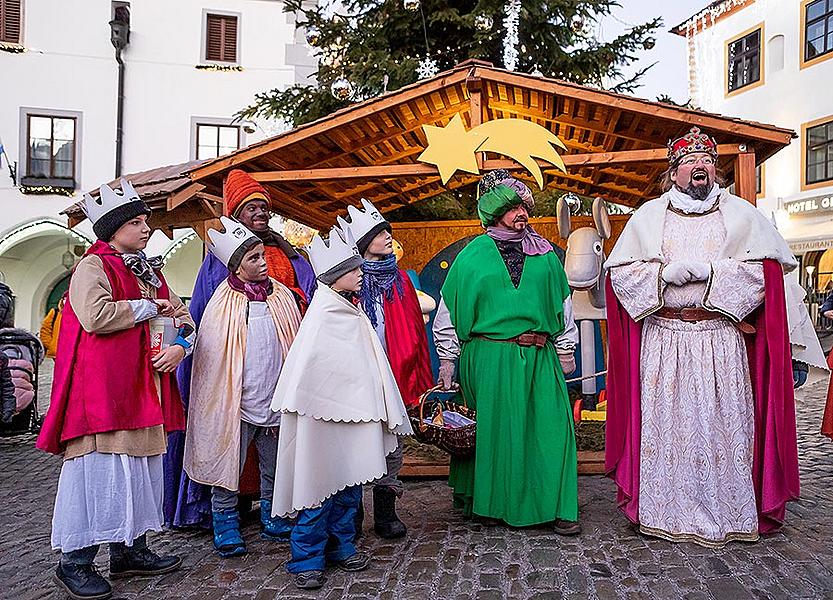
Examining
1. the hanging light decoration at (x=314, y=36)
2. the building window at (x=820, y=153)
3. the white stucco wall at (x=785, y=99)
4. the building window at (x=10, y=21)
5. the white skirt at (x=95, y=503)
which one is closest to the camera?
the white skirt at (x=95, y=503)

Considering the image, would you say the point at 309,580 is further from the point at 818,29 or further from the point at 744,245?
the point at 818,29

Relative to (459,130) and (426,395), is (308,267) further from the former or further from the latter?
(459,130)

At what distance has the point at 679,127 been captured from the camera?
5715 millimetres

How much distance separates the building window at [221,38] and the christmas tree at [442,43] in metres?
6.95

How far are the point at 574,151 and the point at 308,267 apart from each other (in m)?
3.85

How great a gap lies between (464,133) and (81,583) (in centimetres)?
392

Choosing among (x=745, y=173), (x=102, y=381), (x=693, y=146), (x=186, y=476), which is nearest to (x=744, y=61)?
(x=745, y=173)

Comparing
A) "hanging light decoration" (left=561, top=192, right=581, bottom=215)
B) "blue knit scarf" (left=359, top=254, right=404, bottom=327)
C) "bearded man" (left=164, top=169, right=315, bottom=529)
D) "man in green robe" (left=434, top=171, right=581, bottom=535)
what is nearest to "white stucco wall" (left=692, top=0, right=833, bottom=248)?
"hanging light decoration" (left=561, top=192, right=581, bottom=215)

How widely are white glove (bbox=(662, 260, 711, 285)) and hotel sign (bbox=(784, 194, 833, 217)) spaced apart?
16.4 metres

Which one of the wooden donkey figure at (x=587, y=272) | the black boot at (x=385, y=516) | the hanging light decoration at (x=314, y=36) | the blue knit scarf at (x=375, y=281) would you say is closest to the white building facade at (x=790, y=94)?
the wooden donkey figure at (x=587, y=272)

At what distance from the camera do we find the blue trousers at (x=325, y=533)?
3.61 meters

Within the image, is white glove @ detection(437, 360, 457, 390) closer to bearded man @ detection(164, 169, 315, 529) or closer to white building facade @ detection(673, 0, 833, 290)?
bearded man @ detection(164, 169, 315, 529)

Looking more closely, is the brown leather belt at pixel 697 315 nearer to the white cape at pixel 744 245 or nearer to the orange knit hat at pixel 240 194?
the white cape at pixel 744 245

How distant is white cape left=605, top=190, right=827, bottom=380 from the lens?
4.12 metres
